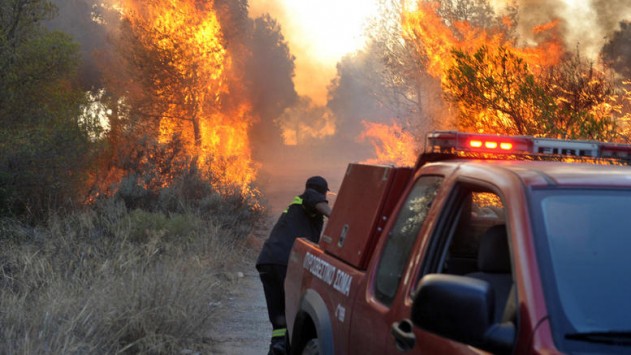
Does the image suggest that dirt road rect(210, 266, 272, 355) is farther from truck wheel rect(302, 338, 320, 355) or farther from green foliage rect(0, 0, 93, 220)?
green foliage rect(0, 0, 93, 220)

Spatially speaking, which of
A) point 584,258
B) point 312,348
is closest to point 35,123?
point 312,348

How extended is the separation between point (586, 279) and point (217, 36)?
1188 inches

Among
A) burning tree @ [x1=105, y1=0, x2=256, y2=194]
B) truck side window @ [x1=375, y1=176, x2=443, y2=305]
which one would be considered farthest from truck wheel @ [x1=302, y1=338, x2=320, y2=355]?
burning tree @ [x1=105, y1=0, x2=256, y2=194]

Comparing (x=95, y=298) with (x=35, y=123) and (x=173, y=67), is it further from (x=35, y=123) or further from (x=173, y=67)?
(x=173, y=67)

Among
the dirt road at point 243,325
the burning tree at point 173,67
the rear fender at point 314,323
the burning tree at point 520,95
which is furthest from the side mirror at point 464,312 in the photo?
the burning tree at point 173,67

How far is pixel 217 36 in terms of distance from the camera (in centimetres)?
3203

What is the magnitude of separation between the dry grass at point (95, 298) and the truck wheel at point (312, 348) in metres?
2.01

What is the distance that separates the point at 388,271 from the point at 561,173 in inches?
42.8

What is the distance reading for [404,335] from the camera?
3330 millimetres

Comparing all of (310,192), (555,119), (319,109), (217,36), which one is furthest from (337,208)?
(319,109)

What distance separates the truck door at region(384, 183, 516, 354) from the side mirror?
0.79 ft

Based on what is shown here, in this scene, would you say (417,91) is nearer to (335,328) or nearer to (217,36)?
(217,36)

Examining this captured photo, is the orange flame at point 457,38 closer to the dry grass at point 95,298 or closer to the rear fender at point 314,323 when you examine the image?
the dry grass at point 95,298

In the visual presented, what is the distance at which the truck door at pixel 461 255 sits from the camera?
3.25 m
